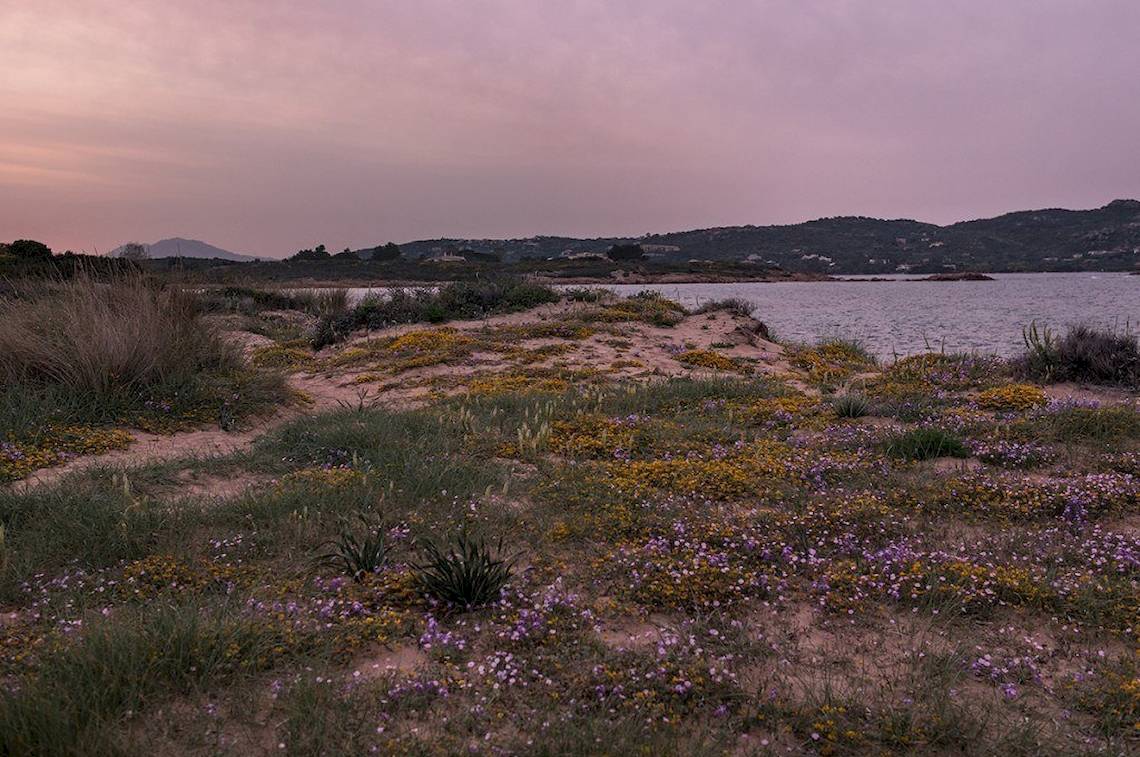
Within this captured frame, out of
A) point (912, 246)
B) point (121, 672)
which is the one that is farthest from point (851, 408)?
point (912, 246)

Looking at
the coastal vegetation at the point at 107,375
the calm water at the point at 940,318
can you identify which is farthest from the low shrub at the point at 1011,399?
the coastal vegetation at the point at 107,375

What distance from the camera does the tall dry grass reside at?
7.96 metres

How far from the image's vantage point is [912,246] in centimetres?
9675

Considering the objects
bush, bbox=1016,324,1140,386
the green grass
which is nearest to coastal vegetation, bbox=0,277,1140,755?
the green grass

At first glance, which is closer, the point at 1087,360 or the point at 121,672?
the point at 121,672

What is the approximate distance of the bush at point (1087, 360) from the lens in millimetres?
10188

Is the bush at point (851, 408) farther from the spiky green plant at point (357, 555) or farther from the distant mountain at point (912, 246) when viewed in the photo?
the distant mountain at point (912, 246)

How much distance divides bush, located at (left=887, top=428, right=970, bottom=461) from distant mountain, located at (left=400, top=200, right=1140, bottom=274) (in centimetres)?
8783

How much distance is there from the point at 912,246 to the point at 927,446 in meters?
103

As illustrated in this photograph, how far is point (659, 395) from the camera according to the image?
379 inches

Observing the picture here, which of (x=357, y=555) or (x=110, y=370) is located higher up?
(x=110, y=370)

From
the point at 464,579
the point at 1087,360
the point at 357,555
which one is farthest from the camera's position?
the point at 1087,360

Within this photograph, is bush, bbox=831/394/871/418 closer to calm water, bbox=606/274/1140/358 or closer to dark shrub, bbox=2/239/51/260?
calm water, bbox=606/274/1140/358

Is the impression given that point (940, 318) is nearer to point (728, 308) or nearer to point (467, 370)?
point (728, 308)
